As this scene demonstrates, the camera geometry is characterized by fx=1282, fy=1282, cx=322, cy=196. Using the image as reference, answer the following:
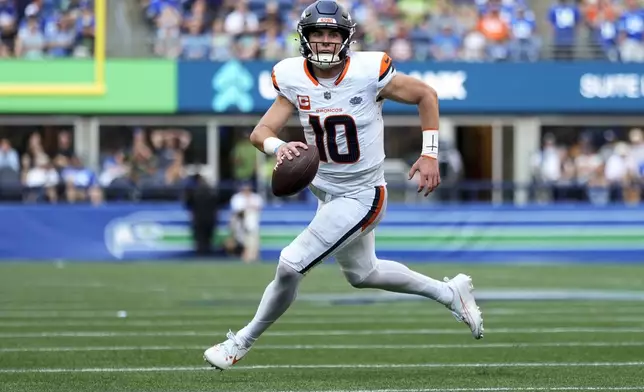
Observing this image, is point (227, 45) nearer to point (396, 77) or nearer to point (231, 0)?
point (231, 0)

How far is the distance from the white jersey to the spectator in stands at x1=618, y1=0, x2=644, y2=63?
13.2 m

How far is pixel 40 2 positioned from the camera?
59.5 ft

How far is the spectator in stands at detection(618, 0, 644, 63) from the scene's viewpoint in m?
18.3

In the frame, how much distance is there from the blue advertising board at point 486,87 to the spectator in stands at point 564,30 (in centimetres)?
55

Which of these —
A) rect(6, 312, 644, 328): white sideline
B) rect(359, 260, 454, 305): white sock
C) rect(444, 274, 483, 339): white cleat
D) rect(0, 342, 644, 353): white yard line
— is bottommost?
rect(6, 312, 644, 328): white sideline

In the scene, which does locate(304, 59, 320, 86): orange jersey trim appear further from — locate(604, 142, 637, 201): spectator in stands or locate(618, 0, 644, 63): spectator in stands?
locate(618, 0, 644, 63): spectator in stands

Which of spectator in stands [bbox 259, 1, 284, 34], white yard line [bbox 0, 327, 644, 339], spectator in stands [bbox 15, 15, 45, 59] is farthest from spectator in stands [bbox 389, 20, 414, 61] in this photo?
white yard line [bbox 0, 327, 644, 339]

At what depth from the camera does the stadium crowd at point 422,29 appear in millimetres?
18047

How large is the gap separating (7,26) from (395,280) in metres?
13.2

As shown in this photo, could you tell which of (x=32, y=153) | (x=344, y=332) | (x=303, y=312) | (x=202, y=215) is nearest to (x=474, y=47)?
(x=202, y=215)

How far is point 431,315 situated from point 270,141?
3.51 m

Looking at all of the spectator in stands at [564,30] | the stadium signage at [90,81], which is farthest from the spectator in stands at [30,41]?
the spectator in stands at [564,30]

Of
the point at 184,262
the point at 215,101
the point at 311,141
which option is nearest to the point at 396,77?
the point at 311,141

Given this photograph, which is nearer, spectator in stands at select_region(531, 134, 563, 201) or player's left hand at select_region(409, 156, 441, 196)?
player's left hand at select_region(409, 156, 441, 196)
